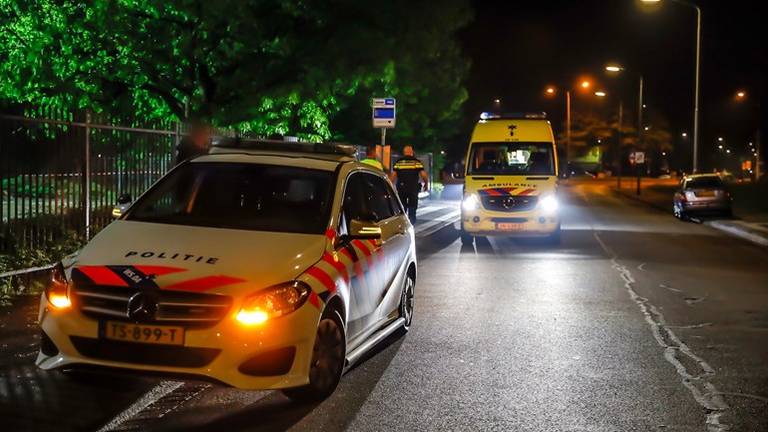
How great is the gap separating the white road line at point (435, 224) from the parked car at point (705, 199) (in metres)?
7.11

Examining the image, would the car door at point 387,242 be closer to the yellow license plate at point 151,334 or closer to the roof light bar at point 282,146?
the roof light bar at point 282,146

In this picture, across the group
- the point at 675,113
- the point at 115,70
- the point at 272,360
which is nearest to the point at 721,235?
the point at 115,70

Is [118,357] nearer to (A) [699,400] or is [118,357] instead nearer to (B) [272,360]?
(B) [272,360]

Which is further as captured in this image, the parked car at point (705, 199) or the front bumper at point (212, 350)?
the parked car at point (705, 199)

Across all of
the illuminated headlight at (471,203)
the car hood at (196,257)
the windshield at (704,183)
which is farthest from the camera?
the windshield at (704,183)

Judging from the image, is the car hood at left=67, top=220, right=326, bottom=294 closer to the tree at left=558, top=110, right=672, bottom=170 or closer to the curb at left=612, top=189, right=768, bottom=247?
the curb at left=612, top=189, right=768, bottom=247

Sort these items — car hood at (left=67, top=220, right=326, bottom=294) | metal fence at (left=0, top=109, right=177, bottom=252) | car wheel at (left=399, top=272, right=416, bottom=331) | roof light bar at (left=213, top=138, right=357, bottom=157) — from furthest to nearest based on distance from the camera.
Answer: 1. metal fence at (left=0, top=109, right=177, bottom=252)
2. car wheel at (left=399, top=272, right=416, bottom=331)
3. roof light bar at (left=213, top=138, right=357, bottom=157)
4. car hood at (left=67, top=220, right=326, bottom=294)

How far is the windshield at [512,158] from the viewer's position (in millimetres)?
18672

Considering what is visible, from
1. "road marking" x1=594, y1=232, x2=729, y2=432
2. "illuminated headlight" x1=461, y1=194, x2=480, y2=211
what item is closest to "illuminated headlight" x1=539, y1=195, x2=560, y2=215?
"illuminated headlight" x1=461, y1=194, x2=480, y2=211

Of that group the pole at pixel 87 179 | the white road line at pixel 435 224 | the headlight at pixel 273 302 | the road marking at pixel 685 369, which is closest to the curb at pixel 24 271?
the pole at pixel 87 179

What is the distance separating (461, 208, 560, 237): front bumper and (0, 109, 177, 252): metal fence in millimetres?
6717

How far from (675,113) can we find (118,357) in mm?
94044

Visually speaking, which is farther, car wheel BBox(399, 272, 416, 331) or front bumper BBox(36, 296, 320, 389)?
car wheel BBox(399, 272, 416, 331)

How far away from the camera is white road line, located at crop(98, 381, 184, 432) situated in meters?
5.57
